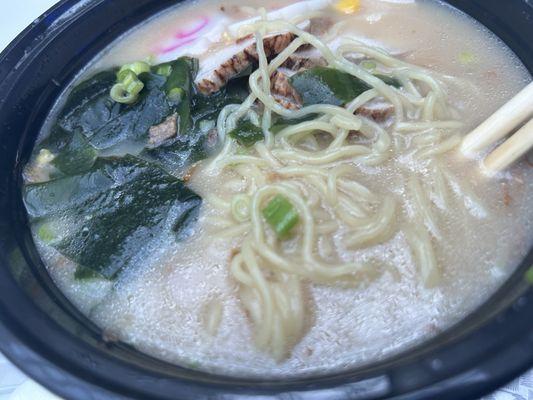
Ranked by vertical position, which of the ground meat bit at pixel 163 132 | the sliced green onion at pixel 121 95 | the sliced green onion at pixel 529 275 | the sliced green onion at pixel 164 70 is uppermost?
the sliced green onion at pixel 121 95

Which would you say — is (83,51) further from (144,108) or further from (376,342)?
(376,342)

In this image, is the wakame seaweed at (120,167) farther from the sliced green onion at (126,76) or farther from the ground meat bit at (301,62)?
the ground meat bit at (301,62)

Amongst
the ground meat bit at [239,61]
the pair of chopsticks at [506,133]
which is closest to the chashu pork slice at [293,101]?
the ground meat bit at [239,61]

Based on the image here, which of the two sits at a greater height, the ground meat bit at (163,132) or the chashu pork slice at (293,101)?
the ground meat bit at (163,132)

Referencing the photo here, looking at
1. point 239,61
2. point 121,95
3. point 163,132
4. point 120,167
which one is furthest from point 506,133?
point 121,95

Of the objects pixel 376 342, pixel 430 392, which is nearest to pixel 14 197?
pixel 376 342

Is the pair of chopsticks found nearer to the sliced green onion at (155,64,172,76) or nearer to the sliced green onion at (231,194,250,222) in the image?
the sliced green onion at (231,194,250,222)

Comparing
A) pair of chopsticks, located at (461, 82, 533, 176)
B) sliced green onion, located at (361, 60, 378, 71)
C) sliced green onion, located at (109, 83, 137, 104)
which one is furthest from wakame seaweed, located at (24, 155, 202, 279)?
pair of chopsticks, located at (461, 82, 533, 176)
